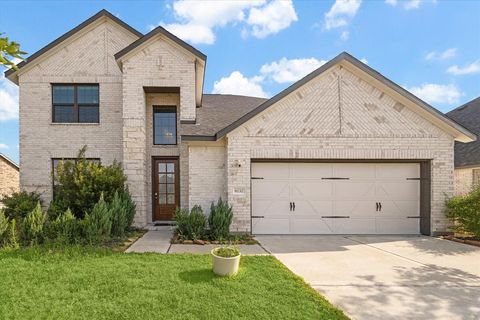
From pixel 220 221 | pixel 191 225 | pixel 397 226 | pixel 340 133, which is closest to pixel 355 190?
pixel 397 226

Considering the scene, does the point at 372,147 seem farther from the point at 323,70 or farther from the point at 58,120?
the point at 58,120

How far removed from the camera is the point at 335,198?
9.49 m

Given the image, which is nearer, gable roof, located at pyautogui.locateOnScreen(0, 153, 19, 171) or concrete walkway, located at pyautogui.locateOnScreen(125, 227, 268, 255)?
concrete walkway, located at pyautogui.locateOnScreen(125, 227, 268, 255)

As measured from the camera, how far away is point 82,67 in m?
11.4

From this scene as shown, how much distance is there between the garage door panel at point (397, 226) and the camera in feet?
31.2

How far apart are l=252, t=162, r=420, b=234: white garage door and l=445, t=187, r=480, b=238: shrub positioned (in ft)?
3.29

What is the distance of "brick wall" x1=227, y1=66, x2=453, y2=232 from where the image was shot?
8992mm

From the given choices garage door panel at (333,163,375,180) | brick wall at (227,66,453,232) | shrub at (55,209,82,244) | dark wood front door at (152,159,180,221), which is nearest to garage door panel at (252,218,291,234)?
brick wall at (227,66,453,232)

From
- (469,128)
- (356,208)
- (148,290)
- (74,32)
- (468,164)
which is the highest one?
(74,32)

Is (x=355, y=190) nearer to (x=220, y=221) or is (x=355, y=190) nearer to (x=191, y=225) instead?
(x=220, y=221)

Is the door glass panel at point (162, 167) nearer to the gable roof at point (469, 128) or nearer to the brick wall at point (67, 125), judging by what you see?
the brick wall at point (67, 125)

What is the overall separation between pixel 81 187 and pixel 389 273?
9266mm

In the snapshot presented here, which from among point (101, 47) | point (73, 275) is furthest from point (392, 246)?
point (101, 47)

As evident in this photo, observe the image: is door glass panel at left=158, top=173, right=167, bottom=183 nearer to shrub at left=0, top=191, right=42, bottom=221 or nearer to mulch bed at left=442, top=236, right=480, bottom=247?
shrub at left=0, top=191, right=42, bottom=221
